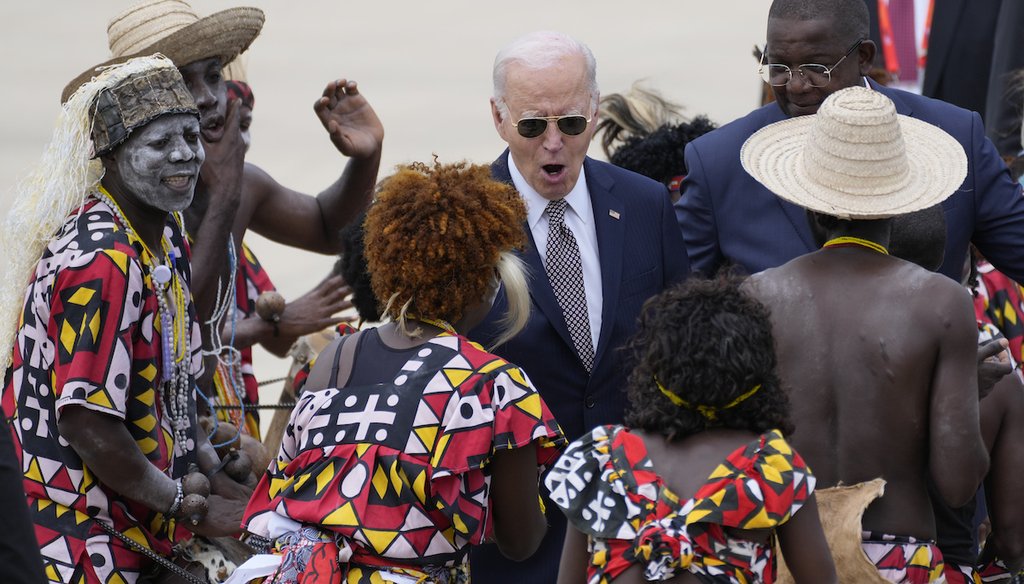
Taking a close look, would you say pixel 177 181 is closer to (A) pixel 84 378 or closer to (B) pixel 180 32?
(A) pixel 84 378

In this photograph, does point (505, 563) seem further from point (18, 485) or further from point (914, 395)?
point (18, 485)

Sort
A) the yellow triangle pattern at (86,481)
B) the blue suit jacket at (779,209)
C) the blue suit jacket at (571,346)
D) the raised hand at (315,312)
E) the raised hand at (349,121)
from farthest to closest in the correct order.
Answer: the raised hand at (315,312) → the raised hand at (349,121) → the blue suit jacket at (571,346) → the blue suit jacket at (779,209) → the yellow triangle pattern at (86,481)

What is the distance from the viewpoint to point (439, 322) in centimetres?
398

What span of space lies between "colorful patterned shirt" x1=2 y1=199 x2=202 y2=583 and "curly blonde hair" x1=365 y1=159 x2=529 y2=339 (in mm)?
754

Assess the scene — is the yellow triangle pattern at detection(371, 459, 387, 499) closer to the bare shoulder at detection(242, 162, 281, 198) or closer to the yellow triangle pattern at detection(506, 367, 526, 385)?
the yellow triangle pattern at detection(506, 367, 526, 385)

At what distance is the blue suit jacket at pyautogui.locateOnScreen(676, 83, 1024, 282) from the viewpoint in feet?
15.6

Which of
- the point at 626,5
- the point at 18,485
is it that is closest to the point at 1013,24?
the point at 18,485

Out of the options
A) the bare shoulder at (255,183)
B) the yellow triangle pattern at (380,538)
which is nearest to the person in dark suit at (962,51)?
the bare shoulder at (255,183)

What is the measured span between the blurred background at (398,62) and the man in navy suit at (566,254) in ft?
24.0

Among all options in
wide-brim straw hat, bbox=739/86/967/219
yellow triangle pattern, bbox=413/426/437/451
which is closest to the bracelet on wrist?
yellow triangle pattern, bbox=413/426/437/451

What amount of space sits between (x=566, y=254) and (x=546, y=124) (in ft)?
1.37

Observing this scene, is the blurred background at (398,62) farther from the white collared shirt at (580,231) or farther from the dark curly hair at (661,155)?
the white collared shirt at (580,231)

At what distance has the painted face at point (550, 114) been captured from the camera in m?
4.97

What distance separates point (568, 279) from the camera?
197 inches
